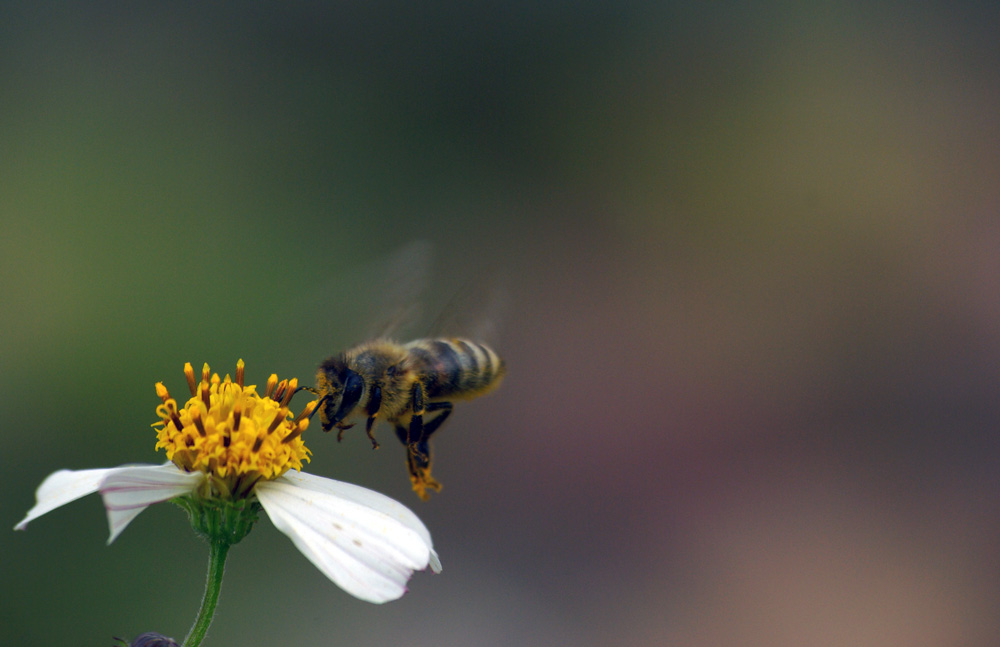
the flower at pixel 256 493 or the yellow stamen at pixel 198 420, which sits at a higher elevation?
the yellow stamen at pixel 198 420

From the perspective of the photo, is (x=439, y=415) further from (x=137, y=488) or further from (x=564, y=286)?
(x=564, y=286)

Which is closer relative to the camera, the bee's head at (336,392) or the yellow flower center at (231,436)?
the yellow flower center at (231,436)

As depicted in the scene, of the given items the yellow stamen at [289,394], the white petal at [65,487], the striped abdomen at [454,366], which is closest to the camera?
the white petal at [65,487]

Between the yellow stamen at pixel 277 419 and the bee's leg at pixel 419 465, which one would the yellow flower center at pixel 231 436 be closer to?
the yellow stamen at pixel 277 419

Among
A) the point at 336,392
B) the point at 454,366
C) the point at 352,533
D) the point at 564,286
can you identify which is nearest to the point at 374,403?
the point at 336,392

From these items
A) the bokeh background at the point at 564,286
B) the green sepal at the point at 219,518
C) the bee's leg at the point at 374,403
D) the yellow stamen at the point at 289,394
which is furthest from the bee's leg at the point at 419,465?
the bokeh background at the point at 564,286

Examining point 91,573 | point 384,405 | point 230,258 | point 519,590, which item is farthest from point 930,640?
point 230,258

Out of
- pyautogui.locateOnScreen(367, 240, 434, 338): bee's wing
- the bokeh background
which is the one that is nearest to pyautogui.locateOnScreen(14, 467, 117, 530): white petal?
pyautogui.locateOnScreen(367, 240, 434, 338): bee's wing
